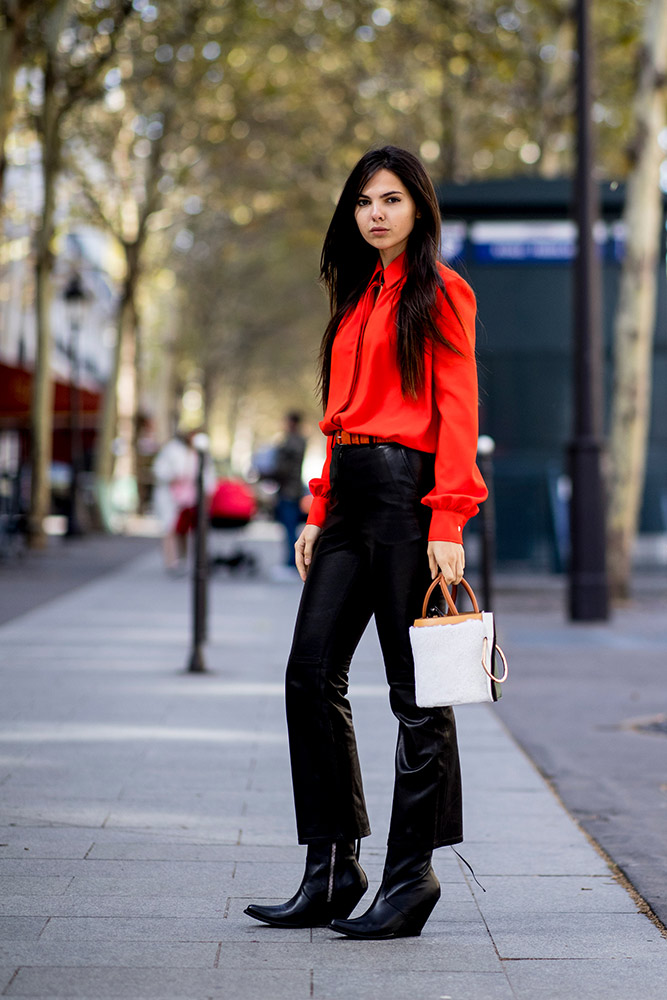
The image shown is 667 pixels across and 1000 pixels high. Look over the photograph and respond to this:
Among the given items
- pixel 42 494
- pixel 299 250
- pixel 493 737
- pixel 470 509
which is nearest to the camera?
pixel 470 509

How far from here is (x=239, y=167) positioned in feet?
103

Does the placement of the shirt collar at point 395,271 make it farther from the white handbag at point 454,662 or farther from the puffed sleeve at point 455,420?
the white handbag at point 454,662

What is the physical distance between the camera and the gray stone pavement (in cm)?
339

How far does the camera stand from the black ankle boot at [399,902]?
3670mm

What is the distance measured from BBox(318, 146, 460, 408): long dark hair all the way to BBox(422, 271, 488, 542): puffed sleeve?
1.7 inches

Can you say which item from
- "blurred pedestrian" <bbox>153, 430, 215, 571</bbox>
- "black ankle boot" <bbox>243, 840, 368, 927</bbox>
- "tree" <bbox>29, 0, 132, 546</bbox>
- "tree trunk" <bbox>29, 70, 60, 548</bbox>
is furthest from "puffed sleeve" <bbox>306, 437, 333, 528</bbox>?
"tree trunk" <bbox>29, 70, 60, 548</bbox>

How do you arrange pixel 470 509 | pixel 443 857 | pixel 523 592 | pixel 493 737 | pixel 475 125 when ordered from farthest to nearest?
pixel 475 125
pixel 523 592
pixel 493 737
pixel 443 857
pixel 470 509

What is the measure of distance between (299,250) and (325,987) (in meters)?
43.5

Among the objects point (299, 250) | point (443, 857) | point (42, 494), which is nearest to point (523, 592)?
point (42, 494)

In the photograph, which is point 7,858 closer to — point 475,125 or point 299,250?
point 475,125

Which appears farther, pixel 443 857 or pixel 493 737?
pixel 493 737

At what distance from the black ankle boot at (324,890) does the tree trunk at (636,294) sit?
1034 centimetres

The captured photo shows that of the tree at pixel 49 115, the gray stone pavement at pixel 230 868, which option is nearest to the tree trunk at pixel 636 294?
the gray stone pavement at pixel 230 868

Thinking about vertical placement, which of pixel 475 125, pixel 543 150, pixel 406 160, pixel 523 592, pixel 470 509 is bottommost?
pixel 523 592
